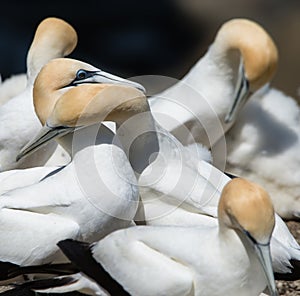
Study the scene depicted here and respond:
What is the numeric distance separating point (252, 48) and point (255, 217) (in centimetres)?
211

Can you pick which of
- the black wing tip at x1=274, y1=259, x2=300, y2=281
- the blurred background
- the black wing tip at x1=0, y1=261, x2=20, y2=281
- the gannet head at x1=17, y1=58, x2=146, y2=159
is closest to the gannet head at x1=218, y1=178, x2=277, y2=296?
the black wing tip at x1=274, y1=259, x2=300, y2=281

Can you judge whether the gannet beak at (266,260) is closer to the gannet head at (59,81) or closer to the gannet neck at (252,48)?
the gannet head at (59,81)

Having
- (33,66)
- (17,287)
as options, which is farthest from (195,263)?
(33,66)

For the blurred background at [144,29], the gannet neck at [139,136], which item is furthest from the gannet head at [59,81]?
the blurred background at [144,29]

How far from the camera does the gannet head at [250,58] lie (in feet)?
22.8

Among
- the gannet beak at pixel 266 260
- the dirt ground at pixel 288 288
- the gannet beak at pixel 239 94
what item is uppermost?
the gannet beak at pixel 266 260

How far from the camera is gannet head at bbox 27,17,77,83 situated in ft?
22.5

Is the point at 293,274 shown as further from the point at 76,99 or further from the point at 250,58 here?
the point at 250,58

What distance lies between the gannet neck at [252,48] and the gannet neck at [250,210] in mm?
1890

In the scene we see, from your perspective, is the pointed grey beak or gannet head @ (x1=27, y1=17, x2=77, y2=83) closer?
the pointed grey beak

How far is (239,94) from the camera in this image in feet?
23.0

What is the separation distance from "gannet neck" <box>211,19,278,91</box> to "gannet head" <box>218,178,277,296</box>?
1.92 meters

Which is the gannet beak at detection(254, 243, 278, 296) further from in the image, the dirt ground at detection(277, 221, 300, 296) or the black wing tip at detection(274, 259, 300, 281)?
the dirt ground at detection(277, 221, 300, 296)

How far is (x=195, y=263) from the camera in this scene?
5234 millimetres
